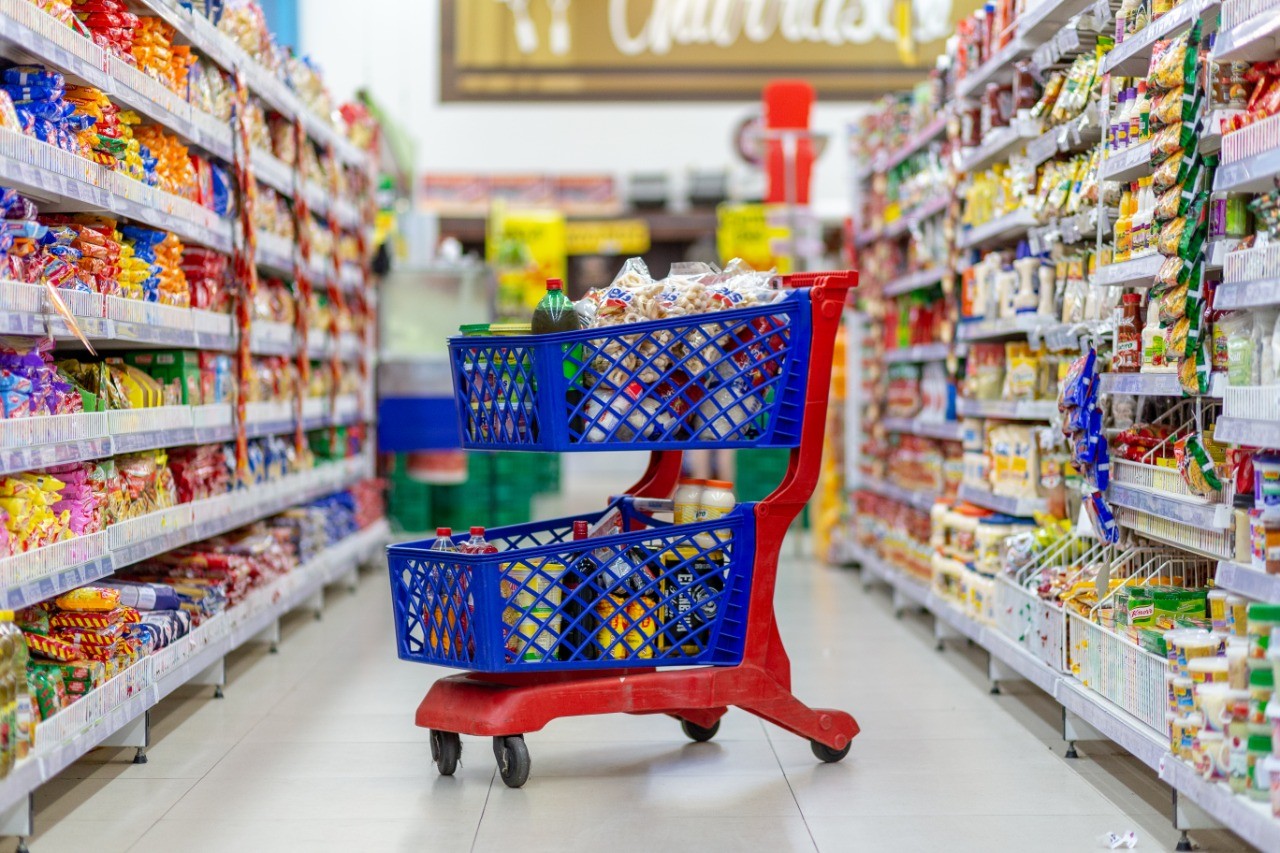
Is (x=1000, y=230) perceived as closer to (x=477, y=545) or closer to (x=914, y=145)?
(x=914, y=145)

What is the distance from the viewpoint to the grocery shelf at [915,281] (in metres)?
6.15

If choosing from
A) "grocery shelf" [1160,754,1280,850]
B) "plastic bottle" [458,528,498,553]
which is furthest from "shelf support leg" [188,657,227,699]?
"grocery shelf" [1160,754,1280,850]

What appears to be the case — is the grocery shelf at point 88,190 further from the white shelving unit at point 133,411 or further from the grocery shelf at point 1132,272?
the grocery shelf at point 1132,272

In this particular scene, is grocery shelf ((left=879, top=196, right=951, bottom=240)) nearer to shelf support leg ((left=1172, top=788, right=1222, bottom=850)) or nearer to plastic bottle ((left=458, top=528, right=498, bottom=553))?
plastic bottle ((left=458, top=528, right=498, bottom=553))

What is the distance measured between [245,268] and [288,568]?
126cm

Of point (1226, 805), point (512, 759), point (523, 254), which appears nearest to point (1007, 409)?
point (512, 759)

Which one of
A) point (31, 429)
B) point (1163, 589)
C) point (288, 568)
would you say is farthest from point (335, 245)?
point (1163, 589)

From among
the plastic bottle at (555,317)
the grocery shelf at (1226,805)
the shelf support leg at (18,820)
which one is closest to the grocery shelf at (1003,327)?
the plastic bottle at (555,317)

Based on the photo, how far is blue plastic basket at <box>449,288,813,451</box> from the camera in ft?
11.5

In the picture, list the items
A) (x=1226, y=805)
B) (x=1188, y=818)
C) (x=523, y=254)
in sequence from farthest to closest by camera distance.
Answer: (x=523, y=254), (x=1188, y=818), (x=1226, y=805)

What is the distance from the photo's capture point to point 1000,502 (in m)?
5.10

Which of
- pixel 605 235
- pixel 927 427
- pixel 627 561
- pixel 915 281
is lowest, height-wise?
pixel 627 561

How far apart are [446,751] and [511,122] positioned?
13017mm

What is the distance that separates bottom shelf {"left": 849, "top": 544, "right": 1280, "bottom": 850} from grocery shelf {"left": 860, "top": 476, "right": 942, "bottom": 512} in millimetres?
594
